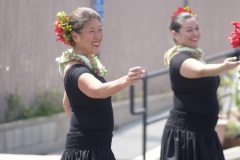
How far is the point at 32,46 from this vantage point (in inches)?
236

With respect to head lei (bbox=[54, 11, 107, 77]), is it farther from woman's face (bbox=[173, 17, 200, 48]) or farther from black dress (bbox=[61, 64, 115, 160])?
woman's face (bbox=[173, 17, 200, 48])

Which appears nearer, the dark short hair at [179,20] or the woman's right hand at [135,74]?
the woman's right hand at [135,74]

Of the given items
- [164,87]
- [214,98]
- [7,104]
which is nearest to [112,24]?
[164,87]

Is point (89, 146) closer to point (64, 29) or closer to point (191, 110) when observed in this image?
point (64, 29)

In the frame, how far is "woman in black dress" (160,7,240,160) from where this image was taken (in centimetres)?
503

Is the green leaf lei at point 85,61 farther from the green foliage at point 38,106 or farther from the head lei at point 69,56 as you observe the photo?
the green foliage at point 38,106

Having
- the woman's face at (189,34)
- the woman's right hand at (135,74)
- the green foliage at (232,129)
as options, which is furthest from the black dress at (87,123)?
the green foliage at (232,129)

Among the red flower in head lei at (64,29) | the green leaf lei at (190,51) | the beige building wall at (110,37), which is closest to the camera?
the red flower in head lei at (64,29)

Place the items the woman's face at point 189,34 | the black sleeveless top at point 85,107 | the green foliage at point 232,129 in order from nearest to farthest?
the black sleeveless top at point 85,107 → the woman's face at point 189,34 → the green foliage at point 232,129

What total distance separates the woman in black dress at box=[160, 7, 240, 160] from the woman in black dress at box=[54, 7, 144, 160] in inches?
42.9

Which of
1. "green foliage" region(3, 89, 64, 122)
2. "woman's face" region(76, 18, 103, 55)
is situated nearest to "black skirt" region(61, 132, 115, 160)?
"woman's face" region(76, 18, 103, 55)

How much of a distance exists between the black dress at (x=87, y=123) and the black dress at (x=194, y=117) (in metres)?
1.19

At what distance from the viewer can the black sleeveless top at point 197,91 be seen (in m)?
5.02

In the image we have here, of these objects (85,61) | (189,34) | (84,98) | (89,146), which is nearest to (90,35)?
(85,61)
